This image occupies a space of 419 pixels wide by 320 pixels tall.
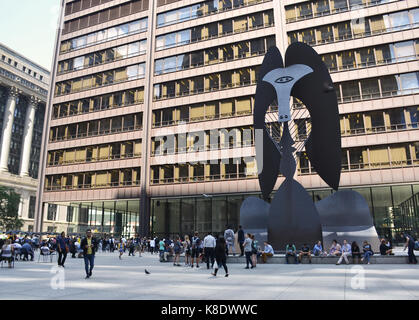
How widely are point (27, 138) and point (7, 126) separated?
18.6 feet

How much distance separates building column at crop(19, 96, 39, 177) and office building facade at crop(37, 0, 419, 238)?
33.8 m

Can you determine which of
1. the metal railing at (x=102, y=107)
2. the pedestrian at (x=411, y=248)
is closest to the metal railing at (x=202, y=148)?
the metal railing at (x=102, y=107)

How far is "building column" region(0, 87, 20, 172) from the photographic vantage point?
6775 cm

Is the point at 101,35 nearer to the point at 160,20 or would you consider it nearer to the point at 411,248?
the point at 160,20

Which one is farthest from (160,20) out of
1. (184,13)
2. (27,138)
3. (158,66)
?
(27,138)

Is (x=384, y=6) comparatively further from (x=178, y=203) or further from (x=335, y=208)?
(x=178, y=203)

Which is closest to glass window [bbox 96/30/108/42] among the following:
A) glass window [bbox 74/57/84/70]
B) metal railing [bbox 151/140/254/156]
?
glass window [bbox 74/57/84/70]

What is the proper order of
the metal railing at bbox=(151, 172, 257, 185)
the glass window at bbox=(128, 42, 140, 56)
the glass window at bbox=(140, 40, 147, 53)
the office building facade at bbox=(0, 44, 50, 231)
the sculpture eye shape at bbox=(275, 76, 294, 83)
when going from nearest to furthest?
the sculpture eye shape at bbox=(275, 76, 294, 83), the metal railing at bbox=(151, 172, 257, 185), the glass window at bbox=(140, 40, 147, 53), the glass window at bbox=(128, 42, 140, 56), the office building facade at bbox=(0, 44, 50, 231)

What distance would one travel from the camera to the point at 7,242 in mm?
13812

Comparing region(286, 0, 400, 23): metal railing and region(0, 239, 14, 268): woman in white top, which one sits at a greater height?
region(286, 0, 400, 23): metal railing

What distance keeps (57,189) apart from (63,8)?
89.9ft

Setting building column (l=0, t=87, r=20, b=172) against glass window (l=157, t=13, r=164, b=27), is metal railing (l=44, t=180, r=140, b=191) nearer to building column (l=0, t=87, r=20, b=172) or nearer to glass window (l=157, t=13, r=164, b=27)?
glass window (l=157, t=13, r=164, b=27)

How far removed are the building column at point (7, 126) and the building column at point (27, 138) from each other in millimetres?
3906
